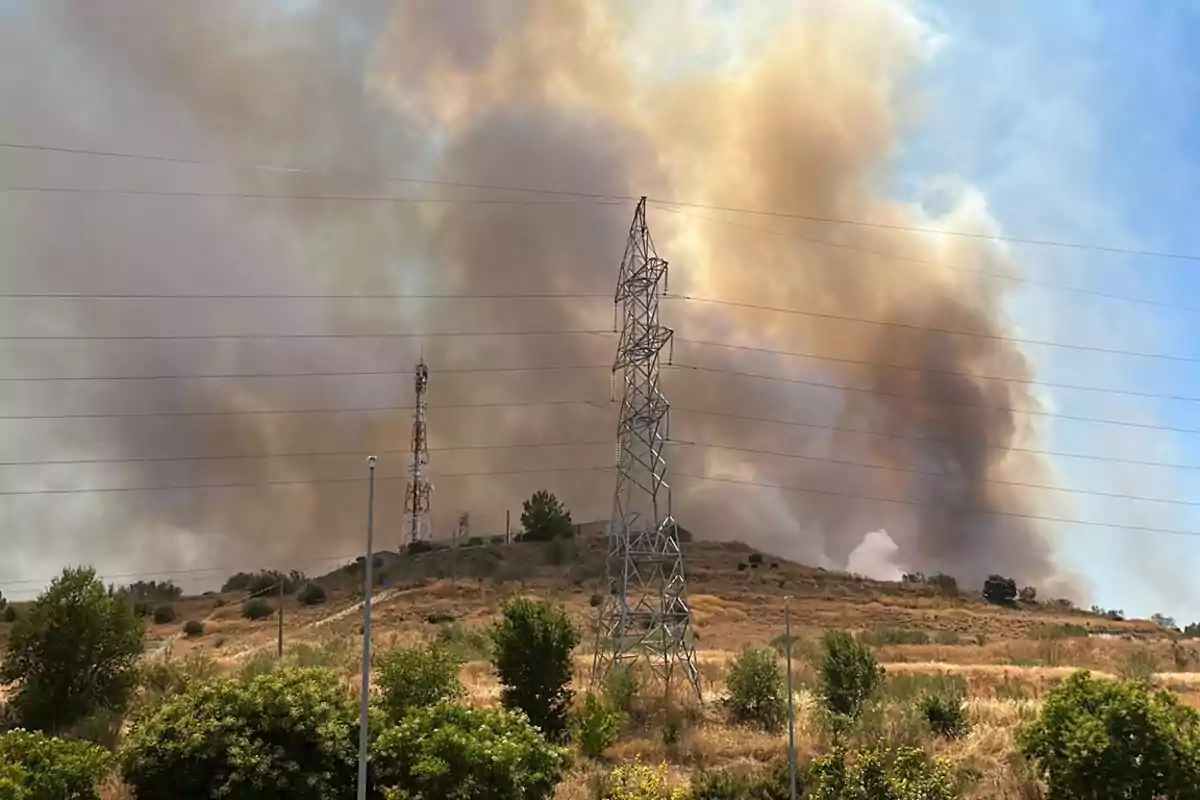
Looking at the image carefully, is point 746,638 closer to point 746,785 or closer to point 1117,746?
point 746,785

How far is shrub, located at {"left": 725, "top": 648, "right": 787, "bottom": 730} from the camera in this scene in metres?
33.2

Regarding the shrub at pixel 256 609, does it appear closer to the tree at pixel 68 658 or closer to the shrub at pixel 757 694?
the tree at pixel 68 658

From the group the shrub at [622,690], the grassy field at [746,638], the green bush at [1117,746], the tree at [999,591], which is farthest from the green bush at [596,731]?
the tree at [999,591]

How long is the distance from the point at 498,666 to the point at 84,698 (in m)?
13.4

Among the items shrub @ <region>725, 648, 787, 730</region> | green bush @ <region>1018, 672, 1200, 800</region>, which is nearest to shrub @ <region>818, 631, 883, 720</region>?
shrub @ <region>725, 648, 787, 730</region>

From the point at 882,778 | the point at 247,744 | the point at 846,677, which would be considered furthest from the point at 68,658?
the point at 846,677

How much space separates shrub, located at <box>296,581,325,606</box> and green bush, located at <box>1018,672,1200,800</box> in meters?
74.1

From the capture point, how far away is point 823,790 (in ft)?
71.1

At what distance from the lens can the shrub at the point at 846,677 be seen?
34188mm

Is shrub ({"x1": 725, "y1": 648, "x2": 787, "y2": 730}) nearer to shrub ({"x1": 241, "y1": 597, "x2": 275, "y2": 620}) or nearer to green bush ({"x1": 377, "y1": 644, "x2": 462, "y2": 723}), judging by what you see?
green bush ({"x1": 377, "y1": 644, "x2": 462, "y2": 723})

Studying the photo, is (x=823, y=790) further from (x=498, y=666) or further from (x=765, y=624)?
(x=765, y=624)

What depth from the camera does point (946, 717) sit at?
3061cm

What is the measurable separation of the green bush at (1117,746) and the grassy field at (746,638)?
6.10 feet

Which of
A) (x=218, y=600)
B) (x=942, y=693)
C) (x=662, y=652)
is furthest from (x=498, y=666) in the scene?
(x=218, y=600)
